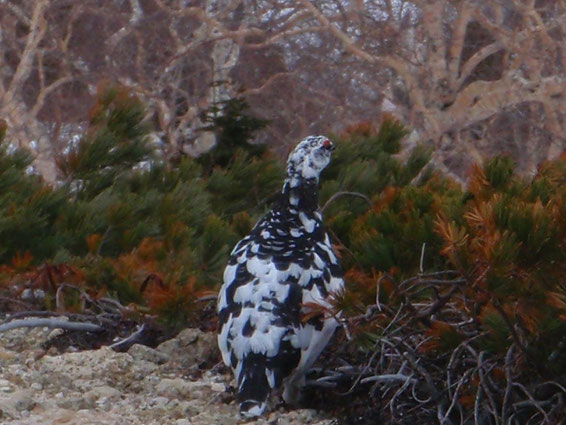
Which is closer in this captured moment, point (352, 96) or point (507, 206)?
point (507, 206)

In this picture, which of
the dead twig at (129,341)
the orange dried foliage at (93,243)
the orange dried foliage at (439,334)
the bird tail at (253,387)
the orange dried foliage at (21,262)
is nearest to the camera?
the orange dried foliage at (439,334)

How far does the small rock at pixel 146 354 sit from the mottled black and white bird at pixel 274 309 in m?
0.46

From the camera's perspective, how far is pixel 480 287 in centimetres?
277

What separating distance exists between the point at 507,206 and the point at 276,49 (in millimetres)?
16205

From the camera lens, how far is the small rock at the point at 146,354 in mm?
3756

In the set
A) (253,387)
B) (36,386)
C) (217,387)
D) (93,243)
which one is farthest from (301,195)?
(93,243)

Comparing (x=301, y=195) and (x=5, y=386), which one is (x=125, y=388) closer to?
(x=5, y=386)

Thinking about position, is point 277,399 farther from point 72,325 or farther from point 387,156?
point 387,156

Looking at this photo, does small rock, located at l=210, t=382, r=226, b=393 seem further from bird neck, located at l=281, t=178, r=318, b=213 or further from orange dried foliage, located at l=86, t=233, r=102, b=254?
orange dried foliage, located at l=86, t=233, r=102, b=254

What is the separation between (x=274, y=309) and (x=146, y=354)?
67cm

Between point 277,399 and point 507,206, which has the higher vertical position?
point 507,206

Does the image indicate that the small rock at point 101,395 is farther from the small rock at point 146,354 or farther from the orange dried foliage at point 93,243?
the orange dried foliage at point 93,243

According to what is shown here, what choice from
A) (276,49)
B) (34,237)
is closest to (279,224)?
(34,237)

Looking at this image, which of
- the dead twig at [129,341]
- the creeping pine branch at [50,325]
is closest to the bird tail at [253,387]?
the dead twig at [129,341]
